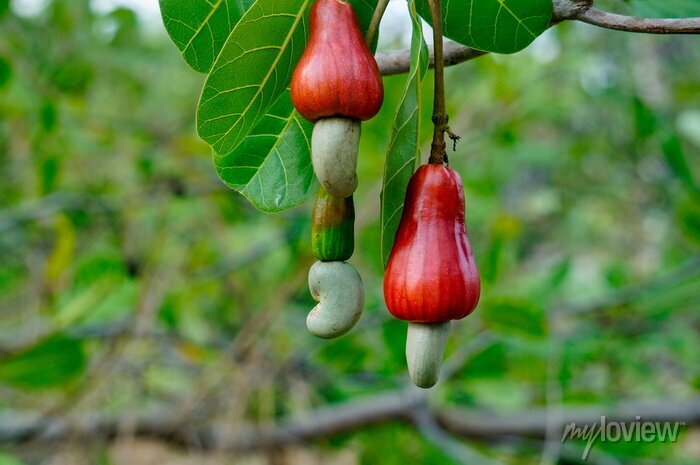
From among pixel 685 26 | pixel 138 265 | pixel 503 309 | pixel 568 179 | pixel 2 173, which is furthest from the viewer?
pixel 568 179

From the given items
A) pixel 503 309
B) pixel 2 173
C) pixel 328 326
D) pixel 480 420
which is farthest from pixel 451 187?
pixel 2 173

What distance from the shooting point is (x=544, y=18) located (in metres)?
0.79

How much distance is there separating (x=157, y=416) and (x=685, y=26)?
2.16 meters

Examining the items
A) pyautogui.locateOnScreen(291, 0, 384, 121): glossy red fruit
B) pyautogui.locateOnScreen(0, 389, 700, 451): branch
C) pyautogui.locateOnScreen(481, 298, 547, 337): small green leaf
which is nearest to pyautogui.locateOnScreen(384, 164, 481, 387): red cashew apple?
pyautogui.locateOnScreen(291, 0, 384, 121): glossy red fruit

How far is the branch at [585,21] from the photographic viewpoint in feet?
2.29

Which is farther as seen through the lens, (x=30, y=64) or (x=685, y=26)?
(x=30, y=64)

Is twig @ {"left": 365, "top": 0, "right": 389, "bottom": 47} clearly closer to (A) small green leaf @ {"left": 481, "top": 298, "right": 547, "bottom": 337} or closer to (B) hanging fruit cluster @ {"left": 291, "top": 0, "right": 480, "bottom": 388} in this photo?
(B) hanging fruit cluster @ {"left": 291, "top": 0, "right": 480, "bottom": 388}

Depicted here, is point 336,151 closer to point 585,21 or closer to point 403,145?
point 403,145

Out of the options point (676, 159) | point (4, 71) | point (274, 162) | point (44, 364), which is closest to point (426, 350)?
point (274, 162)

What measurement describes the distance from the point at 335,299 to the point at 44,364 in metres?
1.49

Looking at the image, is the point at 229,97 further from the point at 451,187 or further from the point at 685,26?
the point at 685,26

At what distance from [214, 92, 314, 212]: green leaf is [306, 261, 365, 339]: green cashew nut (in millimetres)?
141

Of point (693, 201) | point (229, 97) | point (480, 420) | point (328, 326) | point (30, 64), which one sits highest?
point (229, 97)

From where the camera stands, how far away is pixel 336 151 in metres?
0.67
